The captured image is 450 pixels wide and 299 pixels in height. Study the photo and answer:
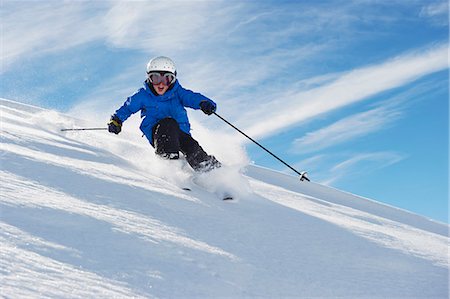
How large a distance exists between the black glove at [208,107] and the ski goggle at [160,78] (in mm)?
486

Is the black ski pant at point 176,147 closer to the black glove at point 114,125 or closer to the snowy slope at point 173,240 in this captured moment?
the snowy slope at point 173,240

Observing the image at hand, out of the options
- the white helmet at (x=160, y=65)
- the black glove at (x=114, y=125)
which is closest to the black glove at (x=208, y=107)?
the white helmet at (x=160, y=65)

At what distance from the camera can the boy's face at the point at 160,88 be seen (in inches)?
233

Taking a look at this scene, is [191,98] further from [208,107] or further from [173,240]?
[173,240]

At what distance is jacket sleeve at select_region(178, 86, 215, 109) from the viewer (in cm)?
600

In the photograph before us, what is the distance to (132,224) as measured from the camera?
3.15 metres

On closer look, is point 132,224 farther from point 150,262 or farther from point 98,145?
point 98,145

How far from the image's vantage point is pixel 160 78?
5883 mm

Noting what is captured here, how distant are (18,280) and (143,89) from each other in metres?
4.22

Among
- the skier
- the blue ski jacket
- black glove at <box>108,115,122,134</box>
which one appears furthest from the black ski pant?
black glove at <box>108,115,122,134</box>

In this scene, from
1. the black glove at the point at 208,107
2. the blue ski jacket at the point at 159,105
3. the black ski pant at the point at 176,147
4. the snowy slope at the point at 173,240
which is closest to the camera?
the snowy slope at the point at 173,240

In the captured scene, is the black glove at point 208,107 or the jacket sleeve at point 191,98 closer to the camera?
the black glove at point 208,107

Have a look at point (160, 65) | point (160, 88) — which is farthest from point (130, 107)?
point (160, 65)

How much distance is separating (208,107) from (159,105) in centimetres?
63
